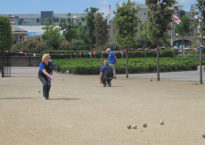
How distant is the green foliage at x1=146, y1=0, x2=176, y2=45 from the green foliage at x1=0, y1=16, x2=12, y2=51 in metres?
32.5

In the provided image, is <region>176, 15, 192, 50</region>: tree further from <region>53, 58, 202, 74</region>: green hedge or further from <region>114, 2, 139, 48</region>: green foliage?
<region>114, 2, 139, 48</region>: green foliage

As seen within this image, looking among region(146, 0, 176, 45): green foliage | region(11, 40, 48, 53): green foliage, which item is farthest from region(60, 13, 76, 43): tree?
region(146, 0, 176, 45): green foliage

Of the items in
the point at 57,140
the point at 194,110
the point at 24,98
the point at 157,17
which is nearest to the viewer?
the point at 57,140

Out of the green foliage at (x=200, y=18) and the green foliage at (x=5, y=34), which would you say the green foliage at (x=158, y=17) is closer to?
the green foliage at (x=200, y=18)

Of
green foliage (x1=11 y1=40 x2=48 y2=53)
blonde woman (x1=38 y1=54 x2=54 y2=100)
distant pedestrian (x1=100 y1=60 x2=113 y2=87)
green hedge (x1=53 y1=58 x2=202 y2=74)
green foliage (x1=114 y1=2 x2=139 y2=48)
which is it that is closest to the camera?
blonde woman (x1=38 y1=54 x2=54 y2=100)

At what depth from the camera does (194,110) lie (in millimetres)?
10633

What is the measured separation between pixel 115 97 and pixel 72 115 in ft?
14.3

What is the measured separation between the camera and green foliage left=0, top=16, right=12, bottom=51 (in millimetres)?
51969

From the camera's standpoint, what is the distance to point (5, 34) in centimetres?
5241

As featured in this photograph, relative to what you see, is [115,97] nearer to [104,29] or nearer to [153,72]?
[153,72]

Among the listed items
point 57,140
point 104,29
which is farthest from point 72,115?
point 104,29

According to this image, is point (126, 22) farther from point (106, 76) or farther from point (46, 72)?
point (46, 72)

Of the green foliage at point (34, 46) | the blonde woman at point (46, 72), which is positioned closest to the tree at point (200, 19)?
the blonde woman at point (46, 72)

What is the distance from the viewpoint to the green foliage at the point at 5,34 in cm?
5197
